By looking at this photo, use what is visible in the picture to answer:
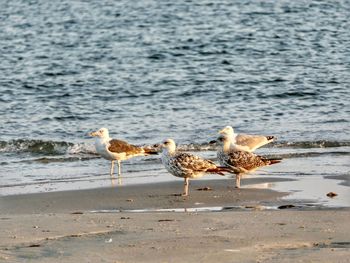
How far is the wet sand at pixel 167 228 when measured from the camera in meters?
8.01

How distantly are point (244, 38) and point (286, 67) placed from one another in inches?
175

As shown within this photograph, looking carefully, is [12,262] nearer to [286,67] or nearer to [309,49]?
[286,67]

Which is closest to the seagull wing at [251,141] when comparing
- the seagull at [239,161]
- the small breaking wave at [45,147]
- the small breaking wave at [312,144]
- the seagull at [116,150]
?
the seagull at [239,161]

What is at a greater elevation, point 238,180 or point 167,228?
point 167,228

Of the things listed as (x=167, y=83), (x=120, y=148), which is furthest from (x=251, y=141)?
(x=167, y=83)

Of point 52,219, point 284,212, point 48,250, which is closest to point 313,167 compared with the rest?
point 284,212

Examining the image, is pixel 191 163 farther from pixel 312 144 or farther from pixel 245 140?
pixel 312 144

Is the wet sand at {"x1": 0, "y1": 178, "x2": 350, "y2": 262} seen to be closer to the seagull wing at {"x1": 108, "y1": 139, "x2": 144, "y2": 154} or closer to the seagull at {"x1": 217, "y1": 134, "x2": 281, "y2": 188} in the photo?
the seagull at {"x1": 217, "y1": 134, "x2": 281, "y2": 188}

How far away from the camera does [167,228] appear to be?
9.23 m

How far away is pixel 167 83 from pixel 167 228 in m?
13.2

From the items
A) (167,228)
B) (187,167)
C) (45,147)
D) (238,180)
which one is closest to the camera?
(167,228)

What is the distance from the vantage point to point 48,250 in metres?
8.25

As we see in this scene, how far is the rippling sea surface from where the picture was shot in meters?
14.9

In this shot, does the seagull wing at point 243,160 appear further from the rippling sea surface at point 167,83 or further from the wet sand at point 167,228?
the rippling sea surface at point 167,83
